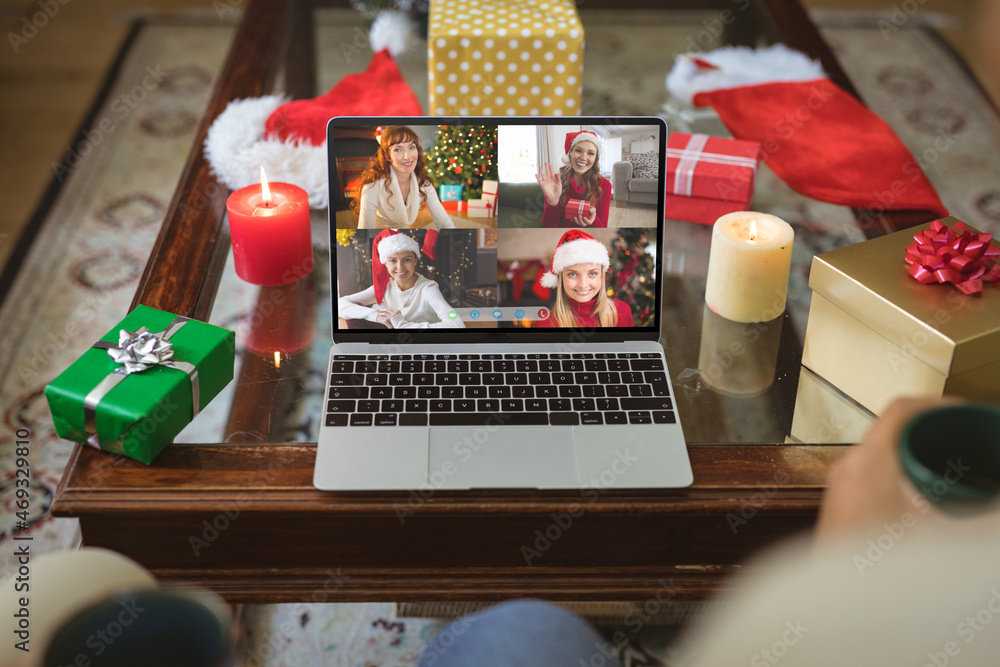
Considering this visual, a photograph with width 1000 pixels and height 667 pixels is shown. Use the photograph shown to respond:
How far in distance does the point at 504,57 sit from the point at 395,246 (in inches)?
23.0

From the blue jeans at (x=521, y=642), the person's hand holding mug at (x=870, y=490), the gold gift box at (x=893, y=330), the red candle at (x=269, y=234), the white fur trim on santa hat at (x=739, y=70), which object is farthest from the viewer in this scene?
the white fur trim on santa hat at (x=739, y=70)

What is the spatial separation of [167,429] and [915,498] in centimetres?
67

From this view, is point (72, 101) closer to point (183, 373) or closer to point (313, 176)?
point (313, 176)

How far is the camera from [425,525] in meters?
0.85

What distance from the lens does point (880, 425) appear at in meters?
0.46

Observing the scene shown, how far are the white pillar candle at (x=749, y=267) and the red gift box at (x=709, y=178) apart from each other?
0.15 metres

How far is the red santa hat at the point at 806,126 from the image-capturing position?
128 centimetres

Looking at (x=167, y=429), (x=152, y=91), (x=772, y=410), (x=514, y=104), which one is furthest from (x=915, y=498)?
(x=152, y=91)

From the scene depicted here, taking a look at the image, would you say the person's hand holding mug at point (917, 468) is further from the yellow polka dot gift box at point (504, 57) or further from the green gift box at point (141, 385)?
the yellow polka dot gift box at point (504, 57)

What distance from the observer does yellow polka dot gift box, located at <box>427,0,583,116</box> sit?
140 cm

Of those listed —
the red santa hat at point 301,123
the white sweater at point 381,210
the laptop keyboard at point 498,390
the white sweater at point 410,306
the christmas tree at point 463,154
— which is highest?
the christmas tree at point 463,154

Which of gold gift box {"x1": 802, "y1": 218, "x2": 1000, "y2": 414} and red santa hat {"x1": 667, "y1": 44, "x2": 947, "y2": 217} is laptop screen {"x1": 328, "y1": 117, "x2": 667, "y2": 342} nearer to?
gold gift box {"x1": 802, "y1": 218, "x2": 1000, "y2": 414}

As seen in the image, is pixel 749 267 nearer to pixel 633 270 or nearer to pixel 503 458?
pixel 633 270

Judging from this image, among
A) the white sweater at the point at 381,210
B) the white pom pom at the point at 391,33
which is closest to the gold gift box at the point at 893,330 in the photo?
the white sweater at the point at 381,210
